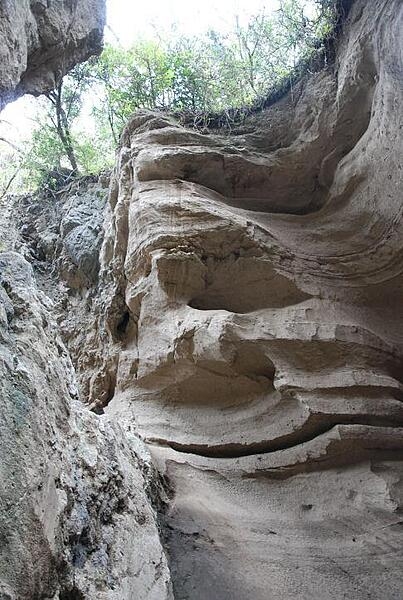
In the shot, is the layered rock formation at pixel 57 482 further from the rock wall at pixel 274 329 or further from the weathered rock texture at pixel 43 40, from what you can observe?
the rock wall at pixel 274 329

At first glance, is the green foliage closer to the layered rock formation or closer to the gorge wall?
the gorge wall

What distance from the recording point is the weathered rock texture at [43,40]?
4598mm

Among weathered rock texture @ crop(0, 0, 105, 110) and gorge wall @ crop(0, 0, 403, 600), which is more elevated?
weathered rock texture @ crop(0, 0, 105, 110)

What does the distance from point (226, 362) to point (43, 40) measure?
3.95 metres

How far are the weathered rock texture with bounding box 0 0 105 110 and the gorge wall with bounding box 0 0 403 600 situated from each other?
110 cm

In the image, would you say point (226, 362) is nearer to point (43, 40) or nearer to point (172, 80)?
point (43, 40)

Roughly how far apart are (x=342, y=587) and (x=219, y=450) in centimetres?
149

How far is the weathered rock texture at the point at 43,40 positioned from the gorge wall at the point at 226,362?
1.10 meters

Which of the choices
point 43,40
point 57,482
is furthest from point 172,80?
point 57,482

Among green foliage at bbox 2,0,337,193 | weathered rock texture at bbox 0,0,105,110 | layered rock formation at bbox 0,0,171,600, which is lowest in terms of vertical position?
layered rock formation at bbox 0,0,171,600

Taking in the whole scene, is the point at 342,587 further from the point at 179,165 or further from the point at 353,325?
the point at 179,165

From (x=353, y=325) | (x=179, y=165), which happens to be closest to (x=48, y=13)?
(x=179, y=165)

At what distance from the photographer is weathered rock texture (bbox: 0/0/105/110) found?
4.60 metres

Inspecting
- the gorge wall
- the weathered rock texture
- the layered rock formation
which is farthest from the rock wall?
the weathered rock texture
